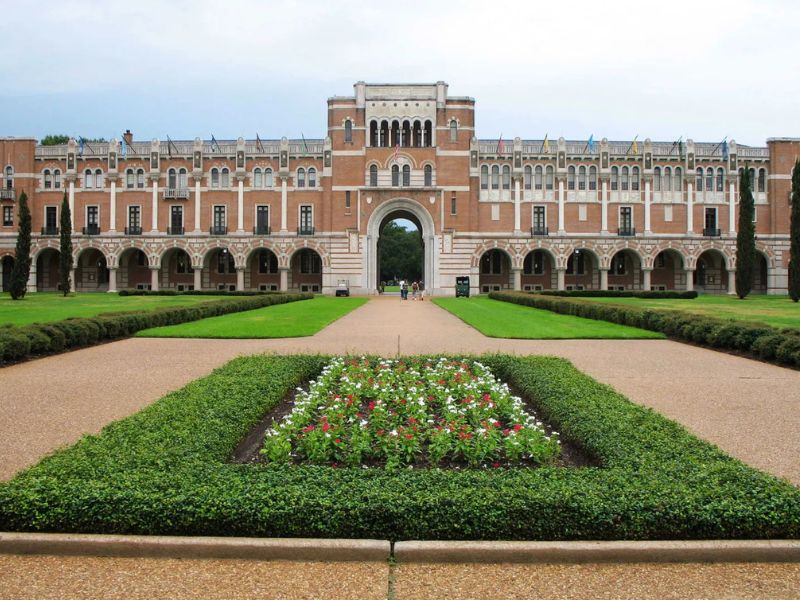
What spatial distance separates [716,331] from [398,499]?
14659 mm

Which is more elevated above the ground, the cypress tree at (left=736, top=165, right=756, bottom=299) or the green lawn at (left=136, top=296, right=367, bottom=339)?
the cypress tree at (left=736, top=165, right=756, bottom=299)

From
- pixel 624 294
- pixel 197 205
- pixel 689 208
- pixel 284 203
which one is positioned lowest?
pixel 624 294

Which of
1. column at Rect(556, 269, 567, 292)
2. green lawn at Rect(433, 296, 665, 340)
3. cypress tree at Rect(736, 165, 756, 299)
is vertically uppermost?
cypress tree at Rect(736, 165, 756, 299)

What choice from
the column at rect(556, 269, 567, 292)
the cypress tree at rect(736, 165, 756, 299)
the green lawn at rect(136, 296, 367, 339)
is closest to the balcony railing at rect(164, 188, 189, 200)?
the green lawn at rect(136, 296, 367, 339)

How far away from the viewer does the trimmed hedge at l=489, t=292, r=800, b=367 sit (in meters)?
14.0

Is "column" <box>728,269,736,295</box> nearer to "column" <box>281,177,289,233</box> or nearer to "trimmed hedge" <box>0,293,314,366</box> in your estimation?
"column" <box>281,177,289,233</box>

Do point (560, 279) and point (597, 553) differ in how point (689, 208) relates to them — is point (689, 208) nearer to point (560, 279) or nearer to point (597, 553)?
point (560, 279)

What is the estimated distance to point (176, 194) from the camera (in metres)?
53.6

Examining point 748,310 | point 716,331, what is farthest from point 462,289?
point 716,331

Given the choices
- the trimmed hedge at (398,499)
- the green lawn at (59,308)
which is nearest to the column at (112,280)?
the green lawn at (59,308)

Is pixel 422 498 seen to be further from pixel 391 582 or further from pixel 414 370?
pixel 414 370

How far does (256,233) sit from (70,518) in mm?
50456

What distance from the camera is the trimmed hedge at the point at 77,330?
1352 cm

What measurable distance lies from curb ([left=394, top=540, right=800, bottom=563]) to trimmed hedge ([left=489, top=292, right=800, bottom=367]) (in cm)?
1035
